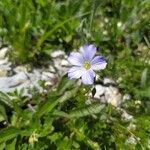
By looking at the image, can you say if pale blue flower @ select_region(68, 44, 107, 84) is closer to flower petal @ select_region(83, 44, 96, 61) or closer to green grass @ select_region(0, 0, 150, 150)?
flower petal @ select_region(83, 44, 96, 61)

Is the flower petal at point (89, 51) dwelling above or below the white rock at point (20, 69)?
below

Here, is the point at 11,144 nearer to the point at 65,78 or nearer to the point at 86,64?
the point at 65,78

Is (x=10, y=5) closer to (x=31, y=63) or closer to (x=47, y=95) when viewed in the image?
(x=31, y=63)

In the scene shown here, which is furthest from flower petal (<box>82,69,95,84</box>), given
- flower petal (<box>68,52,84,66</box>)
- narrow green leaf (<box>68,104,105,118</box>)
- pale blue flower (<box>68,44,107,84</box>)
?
narrow green leaf (<box>68,104,105,118</box>)

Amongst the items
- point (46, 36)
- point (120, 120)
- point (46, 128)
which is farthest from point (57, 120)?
point (46, 36)

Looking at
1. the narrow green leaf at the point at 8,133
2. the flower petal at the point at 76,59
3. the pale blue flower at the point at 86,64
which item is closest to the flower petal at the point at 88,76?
the pale blue flower at the point at 86,64

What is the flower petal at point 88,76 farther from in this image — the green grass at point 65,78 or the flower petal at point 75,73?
the green grass at point 65,78
